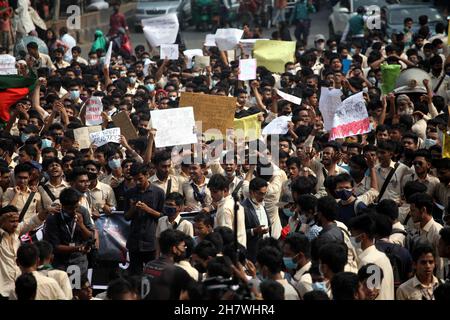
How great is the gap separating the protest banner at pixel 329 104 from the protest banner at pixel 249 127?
0.99m

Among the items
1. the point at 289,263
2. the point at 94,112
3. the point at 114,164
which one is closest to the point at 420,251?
the point at 289,263

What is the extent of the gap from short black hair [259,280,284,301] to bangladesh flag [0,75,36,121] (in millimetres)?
8365

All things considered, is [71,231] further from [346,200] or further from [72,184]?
[346,200]

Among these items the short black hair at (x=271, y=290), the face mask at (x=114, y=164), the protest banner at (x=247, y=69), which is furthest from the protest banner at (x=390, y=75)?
the short black hair at (x=271, y=290)

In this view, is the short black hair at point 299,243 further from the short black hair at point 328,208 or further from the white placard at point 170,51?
the white placard at point 170,51

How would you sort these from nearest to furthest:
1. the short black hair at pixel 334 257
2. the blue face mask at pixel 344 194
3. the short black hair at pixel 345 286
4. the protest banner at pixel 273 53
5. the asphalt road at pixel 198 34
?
the short black hair at pixel 345 286
the short black hair at pixel 334 257
the blue face mask at pixel 344 194
the protest banner at pixel 273 53
the asphalt road at pixel 198 34

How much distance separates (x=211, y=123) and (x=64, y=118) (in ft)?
8.60

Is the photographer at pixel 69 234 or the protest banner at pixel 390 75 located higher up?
the photographer at pixel 69 234

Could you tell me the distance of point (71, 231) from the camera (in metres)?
10.5

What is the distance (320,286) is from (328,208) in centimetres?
126

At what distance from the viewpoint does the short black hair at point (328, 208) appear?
950 cm

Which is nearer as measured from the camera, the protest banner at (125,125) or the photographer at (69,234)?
the photographer at (69,234)

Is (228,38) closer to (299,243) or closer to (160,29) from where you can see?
(160,29)

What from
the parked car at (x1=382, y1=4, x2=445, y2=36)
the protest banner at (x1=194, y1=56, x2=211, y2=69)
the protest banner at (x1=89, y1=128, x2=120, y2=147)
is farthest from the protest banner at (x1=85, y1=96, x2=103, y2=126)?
the parked car at (x1=382, y1=4, x2=445, y2=36)
